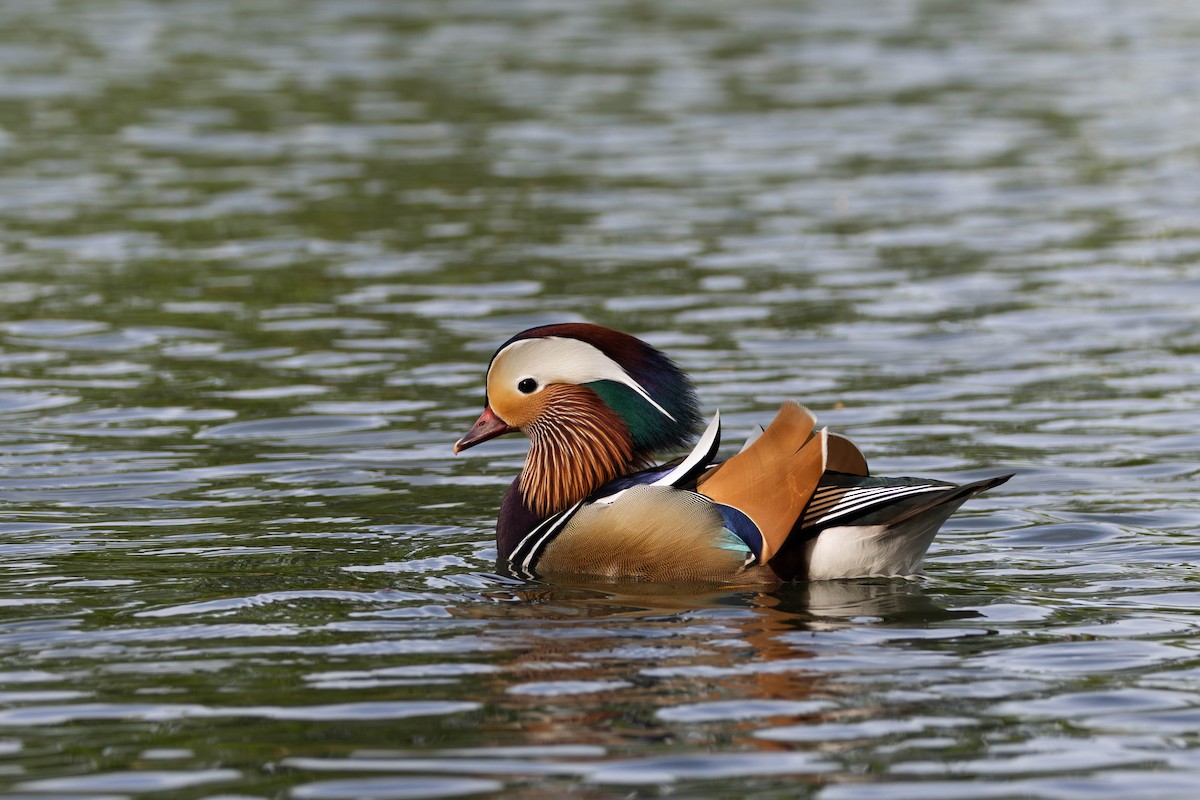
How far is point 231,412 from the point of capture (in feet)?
38.1

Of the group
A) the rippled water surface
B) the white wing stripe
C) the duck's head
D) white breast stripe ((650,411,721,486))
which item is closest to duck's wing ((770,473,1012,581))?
the white wing stripe

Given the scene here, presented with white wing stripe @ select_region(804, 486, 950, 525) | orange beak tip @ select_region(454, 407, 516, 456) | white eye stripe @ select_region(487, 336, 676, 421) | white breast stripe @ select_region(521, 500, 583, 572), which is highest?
white eye stripe @ select_region(487, 336, 676, 421)

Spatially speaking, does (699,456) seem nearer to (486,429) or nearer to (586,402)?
(586,402)

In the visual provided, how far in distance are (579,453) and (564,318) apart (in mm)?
5128

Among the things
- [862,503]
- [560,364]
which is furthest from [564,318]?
[862,503]

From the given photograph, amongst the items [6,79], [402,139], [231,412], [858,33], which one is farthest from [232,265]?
[858,33]

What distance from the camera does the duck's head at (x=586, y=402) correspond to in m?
8.50

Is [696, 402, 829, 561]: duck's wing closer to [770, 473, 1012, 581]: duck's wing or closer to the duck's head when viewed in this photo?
[770, 473, 1012, 581]: duck's wing

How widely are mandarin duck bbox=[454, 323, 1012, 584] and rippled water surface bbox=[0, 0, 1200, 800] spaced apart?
0.73ft

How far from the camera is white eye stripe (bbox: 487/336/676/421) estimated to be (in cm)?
851

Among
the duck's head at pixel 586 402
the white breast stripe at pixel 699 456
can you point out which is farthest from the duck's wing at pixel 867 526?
the duck's head at pixel 586 402

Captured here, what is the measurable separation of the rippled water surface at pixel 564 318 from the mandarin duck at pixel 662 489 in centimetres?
22

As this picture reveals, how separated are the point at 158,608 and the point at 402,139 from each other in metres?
13.9

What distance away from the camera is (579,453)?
8.63m
